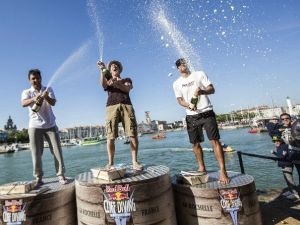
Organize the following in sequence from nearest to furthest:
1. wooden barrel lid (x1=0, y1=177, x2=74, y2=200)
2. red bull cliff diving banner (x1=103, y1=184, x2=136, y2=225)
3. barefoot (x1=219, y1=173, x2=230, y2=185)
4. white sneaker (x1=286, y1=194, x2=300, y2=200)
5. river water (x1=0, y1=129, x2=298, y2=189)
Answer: red bull cliff diving banner (x1=103, y1=184, x2=136, y2=225), wooden barrel lid (x1=0, y1=177, x2=74, y2=200), barefoot (x1=219, y1=173, x2=230, y2=185), white sneaker (x1=286, y1=194, x2=300, y2=200), river water (x1=0, y1=129, x2=298, y2=189)

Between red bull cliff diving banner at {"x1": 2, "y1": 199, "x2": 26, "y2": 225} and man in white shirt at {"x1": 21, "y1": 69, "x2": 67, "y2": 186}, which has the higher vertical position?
man in white shirt at {"x1": 21, "y1": 69, "x2": 67, "y2": 186}

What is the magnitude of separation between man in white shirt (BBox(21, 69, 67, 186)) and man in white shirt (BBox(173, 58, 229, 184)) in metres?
2.50

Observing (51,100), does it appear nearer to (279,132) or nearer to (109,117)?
(109,117)

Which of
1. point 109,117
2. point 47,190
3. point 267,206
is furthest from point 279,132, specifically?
point 47,190

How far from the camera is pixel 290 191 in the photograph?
7602mm

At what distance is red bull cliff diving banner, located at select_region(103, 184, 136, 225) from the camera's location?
387cm

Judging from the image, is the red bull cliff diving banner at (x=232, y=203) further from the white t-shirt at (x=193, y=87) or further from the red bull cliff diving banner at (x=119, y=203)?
the white t-shirt at (x=193, y=87)

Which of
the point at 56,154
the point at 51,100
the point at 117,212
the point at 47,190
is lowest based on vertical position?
the point at 117,212

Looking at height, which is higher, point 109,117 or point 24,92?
point 24,92

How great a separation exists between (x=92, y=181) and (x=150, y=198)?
92 cm

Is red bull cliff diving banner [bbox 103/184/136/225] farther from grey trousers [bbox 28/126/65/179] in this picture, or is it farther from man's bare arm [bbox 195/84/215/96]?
man's bare arm [bbox 195/84/215/96]

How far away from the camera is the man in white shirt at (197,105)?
5074 millimetres

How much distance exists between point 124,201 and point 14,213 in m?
1.56

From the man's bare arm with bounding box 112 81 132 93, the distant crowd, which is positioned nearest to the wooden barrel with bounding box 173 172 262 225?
the man's bare arm with bounding box 112 81 132 93
